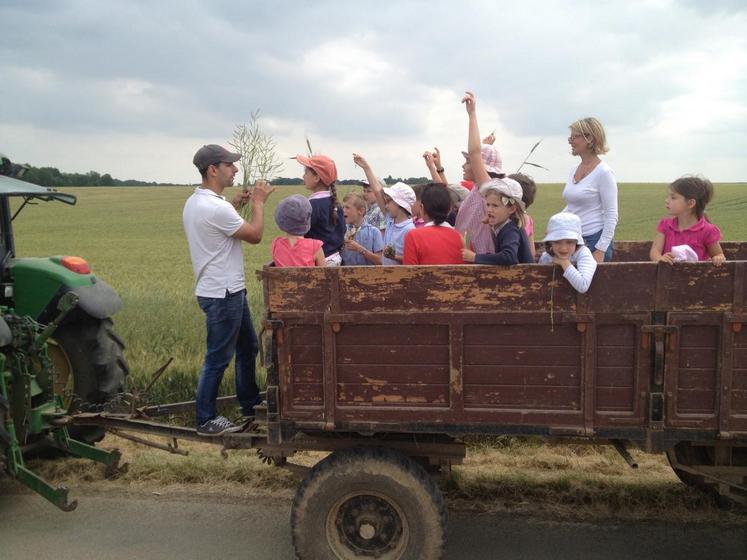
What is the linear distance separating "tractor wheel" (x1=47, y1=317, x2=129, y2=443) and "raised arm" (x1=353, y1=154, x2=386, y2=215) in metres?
2.16

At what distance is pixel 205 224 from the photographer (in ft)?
12.5

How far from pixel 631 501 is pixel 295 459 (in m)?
2.19

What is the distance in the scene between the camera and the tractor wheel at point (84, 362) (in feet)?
15.7

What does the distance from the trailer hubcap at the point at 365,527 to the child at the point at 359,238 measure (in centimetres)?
199

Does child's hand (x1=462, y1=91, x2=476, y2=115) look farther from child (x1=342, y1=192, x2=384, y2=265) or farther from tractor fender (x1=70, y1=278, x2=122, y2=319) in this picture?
tractor fender (x1=70, y1=278, x2=122, y2=319)

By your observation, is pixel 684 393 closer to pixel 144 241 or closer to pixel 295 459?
pixel 295 459

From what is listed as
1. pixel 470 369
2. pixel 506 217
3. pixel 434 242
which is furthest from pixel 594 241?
pixel 470 369

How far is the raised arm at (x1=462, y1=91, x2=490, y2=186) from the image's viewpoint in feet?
13.5

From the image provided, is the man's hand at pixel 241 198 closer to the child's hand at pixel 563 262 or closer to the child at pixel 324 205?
the child at pixel 324 205

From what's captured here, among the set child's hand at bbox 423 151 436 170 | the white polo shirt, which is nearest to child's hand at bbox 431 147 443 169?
child's hand at bbox 423 151 436 170

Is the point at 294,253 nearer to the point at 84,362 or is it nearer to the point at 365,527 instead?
the point at 365,527

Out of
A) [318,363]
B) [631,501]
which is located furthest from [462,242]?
[631,501]

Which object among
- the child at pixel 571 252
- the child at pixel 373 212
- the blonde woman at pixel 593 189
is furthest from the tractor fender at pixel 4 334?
the blonde woman at pixel 593 189

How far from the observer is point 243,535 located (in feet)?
12.8
